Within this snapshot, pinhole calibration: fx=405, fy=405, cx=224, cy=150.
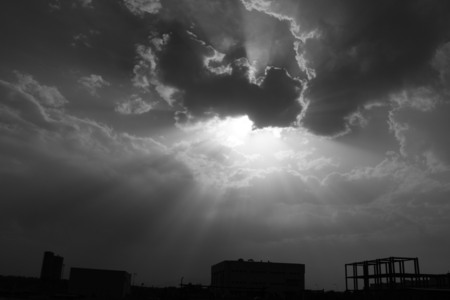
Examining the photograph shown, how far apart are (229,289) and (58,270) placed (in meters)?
62.1

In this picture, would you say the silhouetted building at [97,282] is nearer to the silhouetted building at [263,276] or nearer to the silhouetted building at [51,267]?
the silhouetted building at [263,276]

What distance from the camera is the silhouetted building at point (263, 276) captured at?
10119 centimetres

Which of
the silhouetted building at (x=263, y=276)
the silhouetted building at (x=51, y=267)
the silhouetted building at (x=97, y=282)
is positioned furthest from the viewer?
the silhouetted building at (x=51, y=267)

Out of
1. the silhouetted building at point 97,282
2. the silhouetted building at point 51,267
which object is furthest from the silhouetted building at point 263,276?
the silhouetted building at point 51,267

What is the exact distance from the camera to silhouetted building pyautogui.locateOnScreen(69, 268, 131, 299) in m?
76.2

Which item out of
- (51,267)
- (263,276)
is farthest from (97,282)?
(51,267)

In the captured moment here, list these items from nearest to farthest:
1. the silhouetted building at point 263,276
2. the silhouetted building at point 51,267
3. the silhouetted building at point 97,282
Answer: the silhouetted building at point 97,282 < the silhouetted building at point 263,276 < the silhouetted building at point 51,267

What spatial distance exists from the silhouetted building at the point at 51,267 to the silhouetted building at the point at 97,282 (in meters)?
52.9

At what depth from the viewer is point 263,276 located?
338ft

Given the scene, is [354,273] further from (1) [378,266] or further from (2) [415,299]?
(2) [415,299]

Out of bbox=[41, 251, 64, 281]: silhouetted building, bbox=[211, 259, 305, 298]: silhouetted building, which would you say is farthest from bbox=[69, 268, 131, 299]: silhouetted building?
bbox=[41, 251, 64, 281]: silhouetted building

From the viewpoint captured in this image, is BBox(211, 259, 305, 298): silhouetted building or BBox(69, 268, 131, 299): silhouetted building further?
BBox(211, 259, 305, 298): silhouetted building

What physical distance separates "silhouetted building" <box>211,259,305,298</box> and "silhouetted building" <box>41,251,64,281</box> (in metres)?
56.0

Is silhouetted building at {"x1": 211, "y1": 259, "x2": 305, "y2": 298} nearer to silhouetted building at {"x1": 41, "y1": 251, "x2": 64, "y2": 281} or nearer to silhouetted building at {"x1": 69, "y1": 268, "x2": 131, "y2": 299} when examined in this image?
silhouetted building at {"x1": 69, "y1": 268, "x2": 131, "y2": 299}
